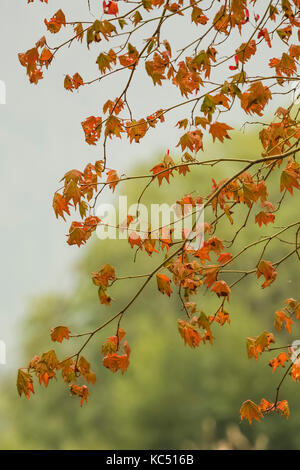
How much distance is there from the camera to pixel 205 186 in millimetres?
23391

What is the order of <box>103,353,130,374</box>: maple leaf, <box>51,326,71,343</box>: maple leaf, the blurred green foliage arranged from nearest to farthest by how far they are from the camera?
<box>103,353,130,374</box>: maple leaf → <box>51,326,71,343</box>: maple leaf → the blurred green foliage

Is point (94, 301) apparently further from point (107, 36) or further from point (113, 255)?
point (107, 36)

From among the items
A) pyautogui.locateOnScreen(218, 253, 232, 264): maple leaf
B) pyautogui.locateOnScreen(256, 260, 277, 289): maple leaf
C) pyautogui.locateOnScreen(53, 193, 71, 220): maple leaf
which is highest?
pyautogui.locateOnScreen(53, 193, 71, 220): maple leaf

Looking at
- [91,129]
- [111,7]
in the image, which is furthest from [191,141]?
[111,7]

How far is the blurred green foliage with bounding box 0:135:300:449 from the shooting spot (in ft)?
67.7

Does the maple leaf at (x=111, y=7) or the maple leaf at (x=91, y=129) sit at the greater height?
the maple leaf at (x=111, y=7)

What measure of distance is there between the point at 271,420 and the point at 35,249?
20.5 m

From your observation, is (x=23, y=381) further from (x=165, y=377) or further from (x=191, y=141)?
(x=165, y=377)

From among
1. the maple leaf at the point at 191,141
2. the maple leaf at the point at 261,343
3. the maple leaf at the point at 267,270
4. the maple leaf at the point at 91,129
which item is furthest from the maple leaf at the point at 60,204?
the maple leaf at the point at 261,343

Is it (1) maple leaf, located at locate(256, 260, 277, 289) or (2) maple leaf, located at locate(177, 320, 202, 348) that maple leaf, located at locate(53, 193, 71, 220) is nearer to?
(2) maple leaf, located at locate(177, 320, 202, 348)

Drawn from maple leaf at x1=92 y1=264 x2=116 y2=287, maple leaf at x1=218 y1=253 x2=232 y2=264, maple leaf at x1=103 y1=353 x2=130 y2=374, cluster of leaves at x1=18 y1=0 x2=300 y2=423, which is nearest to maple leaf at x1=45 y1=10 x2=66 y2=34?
cluster of leaves at x1=18 y1=0 x2=300 y2=423

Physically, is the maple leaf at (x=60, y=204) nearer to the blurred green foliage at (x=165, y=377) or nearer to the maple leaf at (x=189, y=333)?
the maple leaf at (x=189, y=333)

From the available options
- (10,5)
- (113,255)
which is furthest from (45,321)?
(10,5)

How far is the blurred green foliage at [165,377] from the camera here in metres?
20.6
